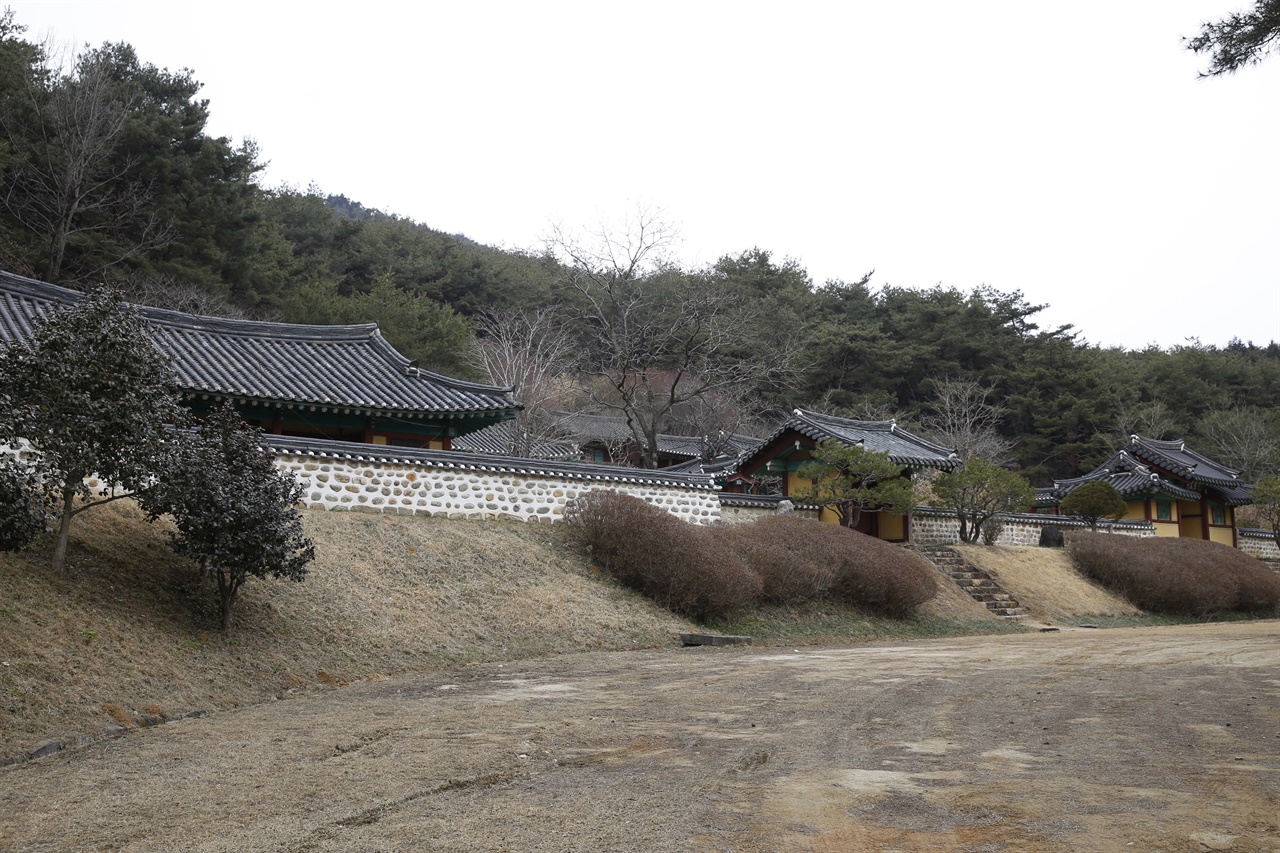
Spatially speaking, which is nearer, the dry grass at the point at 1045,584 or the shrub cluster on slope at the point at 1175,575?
the dry grass at the point at 1045,584

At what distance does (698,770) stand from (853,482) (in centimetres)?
1990

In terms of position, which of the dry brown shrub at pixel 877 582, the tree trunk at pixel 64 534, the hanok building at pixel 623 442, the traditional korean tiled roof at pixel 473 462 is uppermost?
the hanok building at pixel 623 442

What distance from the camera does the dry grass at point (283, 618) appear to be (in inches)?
328

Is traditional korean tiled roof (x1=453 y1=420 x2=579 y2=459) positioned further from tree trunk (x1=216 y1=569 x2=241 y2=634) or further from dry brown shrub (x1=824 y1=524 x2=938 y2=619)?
tree trunk (x1=216 y1=569 x2=241 y2=634)

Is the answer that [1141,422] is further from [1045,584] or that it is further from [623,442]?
[1045,584]

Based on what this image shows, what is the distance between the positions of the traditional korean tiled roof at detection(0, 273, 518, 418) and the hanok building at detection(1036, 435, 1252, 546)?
2588 centimetres

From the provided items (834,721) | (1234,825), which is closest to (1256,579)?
(834,721)

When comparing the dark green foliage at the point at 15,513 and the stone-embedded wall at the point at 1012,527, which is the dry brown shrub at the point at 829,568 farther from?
the dark green foliage at the point at 15,513

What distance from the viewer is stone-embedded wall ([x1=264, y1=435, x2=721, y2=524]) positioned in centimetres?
1652

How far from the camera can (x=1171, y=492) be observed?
117ft

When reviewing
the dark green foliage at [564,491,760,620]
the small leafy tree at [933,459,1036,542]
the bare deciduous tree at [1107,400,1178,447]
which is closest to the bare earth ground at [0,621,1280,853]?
the dark green foliage at [564,491,760,620]

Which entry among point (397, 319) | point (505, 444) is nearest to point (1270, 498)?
point (505, 444)

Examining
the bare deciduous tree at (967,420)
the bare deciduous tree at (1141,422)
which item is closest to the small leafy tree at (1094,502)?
the bare deciduous tree at (967,420)

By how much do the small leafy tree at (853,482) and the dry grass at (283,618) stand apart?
9124 mm
